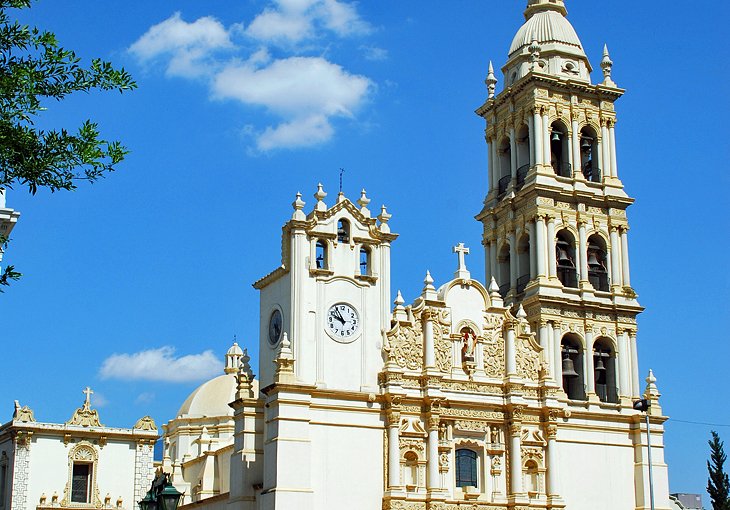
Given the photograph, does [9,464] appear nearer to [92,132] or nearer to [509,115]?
[509,115]

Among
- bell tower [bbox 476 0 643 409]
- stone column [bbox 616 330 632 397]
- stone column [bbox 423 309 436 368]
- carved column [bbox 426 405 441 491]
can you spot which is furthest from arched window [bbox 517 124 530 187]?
carved column [bbox 426 405 441 491]

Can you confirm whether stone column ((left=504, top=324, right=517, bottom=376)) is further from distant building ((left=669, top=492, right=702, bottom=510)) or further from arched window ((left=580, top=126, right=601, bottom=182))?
distant building ((left=669, top=492, right=702, bottom=510))

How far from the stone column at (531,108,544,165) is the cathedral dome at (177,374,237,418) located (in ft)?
81.7

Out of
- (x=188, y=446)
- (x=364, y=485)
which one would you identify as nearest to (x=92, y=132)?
(x=364, y=485)

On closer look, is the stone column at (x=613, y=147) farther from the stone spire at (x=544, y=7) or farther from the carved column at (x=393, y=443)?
the carved column at (x=393, y=443)

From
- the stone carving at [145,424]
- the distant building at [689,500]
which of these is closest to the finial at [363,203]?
the stone carving at [145,424]

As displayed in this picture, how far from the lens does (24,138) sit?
17125 mm

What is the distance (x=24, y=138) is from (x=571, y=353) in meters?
34.3

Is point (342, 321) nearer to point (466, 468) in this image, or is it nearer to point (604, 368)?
point (466, 468)

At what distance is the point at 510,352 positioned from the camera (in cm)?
4459

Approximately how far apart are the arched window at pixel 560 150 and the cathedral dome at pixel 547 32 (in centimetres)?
393

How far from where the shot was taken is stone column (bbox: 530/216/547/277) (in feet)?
156

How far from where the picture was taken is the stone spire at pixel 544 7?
53312mm

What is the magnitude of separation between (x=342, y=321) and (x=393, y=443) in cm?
488
